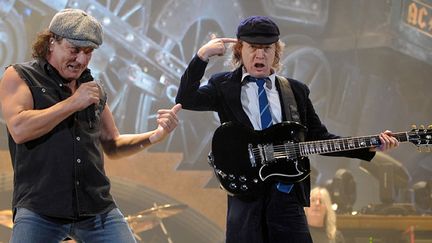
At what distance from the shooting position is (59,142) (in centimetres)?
261

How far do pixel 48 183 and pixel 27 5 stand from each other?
10.5 feet

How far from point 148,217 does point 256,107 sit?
2.35 m

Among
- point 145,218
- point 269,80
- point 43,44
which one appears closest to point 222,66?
point 145,218

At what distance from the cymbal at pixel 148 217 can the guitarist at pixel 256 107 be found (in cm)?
206

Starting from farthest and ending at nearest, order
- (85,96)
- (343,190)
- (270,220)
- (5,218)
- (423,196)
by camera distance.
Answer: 1. (423,196)
2. (343,190)
3. (5,218)
4. (270,220)
5. (85,96)

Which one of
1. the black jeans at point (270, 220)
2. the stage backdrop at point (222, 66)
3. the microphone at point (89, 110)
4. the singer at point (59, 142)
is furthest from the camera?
→ the stage backdrop at point (222, 66)

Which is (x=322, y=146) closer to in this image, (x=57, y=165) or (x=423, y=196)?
(x=57, y=165)

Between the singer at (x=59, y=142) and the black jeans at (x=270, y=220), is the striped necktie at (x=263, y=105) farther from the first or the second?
the singer at (x=59, y=142)

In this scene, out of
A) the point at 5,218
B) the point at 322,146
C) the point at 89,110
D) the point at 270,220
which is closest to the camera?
the point at 89,110

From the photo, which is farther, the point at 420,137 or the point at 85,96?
the point at 420,137

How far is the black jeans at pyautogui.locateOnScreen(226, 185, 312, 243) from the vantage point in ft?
9.59

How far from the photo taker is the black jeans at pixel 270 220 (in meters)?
2.92

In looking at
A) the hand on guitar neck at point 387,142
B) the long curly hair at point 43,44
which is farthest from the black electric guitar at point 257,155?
the long curly hair at point 43,44

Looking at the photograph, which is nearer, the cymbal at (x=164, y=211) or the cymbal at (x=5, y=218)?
the cymbal at (x=5, y=218)
